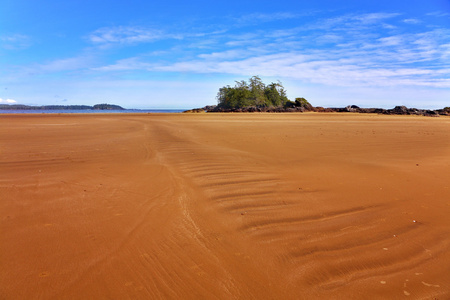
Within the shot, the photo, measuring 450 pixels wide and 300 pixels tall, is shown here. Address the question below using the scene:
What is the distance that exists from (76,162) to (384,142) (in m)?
9.42

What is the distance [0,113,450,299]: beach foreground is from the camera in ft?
7.00

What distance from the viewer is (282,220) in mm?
3314

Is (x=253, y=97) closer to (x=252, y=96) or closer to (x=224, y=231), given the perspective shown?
(x=252, y=96)

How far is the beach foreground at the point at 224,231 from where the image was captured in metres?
2.13

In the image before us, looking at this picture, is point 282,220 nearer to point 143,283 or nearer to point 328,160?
point 143,283

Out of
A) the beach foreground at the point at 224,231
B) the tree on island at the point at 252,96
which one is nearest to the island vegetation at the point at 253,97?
the tree on island at the point at 252,96

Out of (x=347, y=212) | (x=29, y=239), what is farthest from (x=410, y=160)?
(x=29, y=239)

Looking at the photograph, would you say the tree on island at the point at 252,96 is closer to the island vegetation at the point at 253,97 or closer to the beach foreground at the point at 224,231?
the island vegetation at the point at 253,97

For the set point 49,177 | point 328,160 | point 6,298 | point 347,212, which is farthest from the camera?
point 328,160

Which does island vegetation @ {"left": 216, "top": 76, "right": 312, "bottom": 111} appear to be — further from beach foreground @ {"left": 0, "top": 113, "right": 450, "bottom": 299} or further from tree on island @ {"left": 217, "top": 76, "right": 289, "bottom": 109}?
beach foreground @ {"left": 0, "top": 113, "right": 450, "bottom": 299}

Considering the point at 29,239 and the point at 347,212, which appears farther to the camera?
the point at 347,212

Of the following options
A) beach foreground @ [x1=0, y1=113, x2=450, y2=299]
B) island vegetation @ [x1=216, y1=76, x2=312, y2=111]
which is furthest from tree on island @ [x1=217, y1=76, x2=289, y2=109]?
beach foreground @ [x1=0, y1=113, x2=450, y2=299]

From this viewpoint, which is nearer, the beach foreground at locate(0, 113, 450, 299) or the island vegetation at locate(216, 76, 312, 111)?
the beach foreground at locate(0, 113, 450, 299)

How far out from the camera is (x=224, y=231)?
3018 mm
